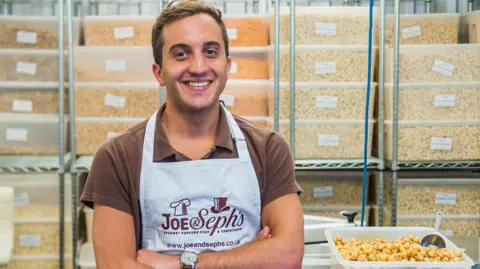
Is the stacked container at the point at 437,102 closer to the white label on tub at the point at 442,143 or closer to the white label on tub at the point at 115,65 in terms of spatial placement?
the white label on tub at the point at 442,143

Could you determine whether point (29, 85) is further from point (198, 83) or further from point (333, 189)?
point (198, 83)

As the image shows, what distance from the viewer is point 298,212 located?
1672 millimetres

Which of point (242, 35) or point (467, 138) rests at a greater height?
point (242, 35)

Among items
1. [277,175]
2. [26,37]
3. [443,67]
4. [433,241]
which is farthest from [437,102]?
[26,37]

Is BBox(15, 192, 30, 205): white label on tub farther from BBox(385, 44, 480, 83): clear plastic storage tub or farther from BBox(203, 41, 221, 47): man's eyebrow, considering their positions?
BBox(203, 41, 221, 47): man's eyebrow

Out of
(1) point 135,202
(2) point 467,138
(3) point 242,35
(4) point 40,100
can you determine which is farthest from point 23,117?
(2) point 467,138

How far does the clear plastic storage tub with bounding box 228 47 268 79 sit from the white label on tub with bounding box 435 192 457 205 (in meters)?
1.12

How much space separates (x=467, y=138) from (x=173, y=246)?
2.26 meters

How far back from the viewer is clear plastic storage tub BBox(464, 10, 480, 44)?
3.43 meters

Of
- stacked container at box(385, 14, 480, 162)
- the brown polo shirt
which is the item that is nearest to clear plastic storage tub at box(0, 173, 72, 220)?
stacked container at box(385, 14, 480, 162)

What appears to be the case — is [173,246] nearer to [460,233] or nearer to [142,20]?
[142,20]

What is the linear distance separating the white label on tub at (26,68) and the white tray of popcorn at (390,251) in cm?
210

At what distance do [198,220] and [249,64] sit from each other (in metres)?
2.08

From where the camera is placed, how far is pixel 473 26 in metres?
3.50
